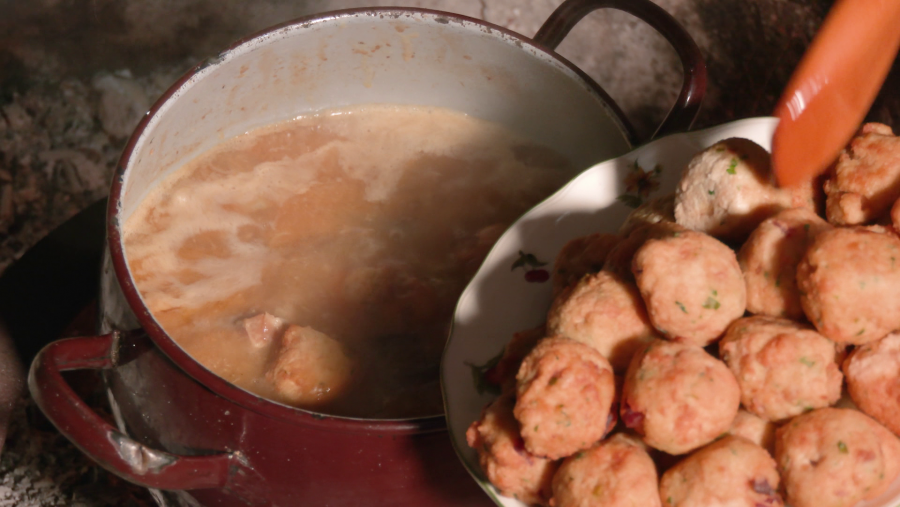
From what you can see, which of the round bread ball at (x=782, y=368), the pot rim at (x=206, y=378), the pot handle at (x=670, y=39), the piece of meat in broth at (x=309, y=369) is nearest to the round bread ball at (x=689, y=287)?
the round bread ball at (x=782, y=368)

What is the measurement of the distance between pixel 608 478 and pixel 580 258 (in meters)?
0.28

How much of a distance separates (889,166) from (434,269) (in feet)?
2.44

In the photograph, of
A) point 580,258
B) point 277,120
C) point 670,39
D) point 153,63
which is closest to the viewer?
point 580,258

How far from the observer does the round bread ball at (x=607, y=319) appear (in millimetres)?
667

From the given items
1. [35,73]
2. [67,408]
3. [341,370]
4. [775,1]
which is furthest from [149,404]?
[775,1]

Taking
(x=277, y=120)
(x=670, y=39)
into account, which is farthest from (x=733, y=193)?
(x=277, y=120)

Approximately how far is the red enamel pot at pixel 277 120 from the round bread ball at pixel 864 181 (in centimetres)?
40

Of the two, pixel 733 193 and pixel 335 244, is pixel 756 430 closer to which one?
pixel 733 193

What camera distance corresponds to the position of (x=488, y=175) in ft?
4.78

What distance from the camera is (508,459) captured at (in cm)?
63

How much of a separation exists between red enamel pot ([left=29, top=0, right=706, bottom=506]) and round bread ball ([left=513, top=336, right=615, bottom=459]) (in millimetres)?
226

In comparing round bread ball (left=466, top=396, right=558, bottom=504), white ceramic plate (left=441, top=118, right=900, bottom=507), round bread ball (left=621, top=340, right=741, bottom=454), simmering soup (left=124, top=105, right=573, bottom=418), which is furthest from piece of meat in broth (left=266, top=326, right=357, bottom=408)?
round bread ball (left=621, top=340, right=741, bottom=454)

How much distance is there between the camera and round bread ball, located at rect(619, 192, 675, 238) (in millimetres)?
796

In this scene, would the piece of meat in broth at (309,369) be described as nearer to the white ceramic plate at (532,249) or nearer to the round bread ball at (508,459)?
the white ceramic plate at (532,249)
